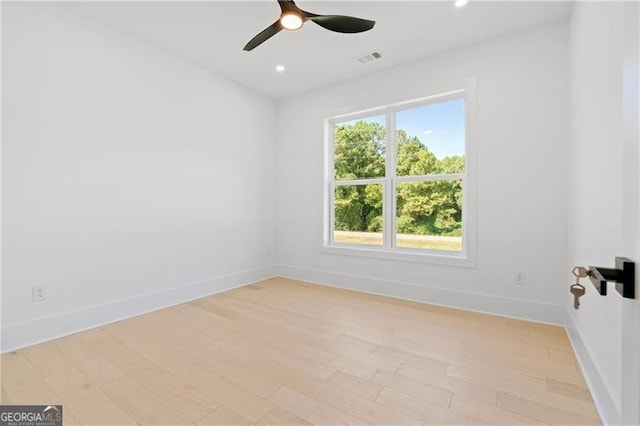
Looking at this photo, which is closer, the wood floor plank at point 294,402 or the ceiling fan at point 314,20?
the wood floor plank at point 294,402

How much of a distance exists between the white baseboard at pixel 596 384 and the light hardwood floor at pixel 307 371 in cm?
5

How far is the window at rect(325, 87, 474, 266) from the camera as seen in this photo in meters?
3.26

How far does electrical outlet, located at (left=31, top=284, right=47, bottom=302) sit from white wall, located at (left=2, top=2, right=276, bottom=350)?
32 mm

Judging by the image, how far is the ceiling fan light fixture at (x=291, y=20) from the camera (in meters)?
2.00

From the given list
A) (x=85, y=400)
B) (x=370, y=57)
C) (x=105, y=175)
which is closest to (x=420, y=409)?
(x=85, y=400)

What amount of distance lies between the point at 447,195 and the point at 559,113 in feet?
4.05

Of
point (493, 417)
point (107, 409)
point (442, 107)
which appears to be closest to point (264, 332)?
point (107, 409)

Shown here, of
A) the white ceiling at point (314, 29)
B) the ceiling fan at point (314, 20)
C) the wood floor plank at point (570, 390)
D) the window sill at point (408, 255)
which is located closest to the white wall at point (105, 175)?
the white ceiling at point (314, 29)

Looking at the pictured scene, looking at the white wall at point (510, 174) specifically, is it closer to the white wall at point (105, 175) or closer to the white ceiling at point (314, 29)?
the white ceiling at point (314, 29)

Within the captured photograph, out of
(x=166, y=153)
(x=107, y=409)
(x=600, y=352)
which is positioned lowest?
(x=107, y=409)

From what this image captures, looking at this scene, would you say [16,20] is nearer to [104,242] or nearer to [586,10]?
[104,242]

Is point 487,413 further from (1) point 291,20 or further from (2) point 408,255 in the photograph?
(1) point 291,20

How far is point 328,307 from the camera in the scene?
3166mm

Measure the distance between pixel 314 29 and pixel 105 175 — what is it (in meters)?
2.47
